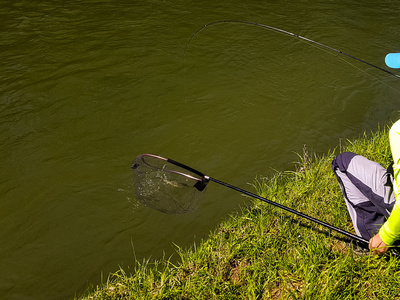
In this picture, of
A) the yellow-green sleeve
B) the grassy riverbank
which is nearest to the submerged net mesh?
the grassy riverbank

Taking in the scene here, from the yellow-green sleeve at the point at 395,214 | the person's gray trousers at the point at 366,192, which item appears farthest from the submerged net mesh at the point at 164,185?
the yellow-green sleeve at the point at 395,214

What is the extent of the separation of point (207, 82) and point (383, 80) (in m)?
2.51

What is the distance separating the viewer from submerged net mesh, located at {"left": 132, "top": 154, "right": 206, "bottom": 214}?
2840mm

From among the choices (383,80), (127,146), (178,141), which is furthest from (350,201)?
(383,80)

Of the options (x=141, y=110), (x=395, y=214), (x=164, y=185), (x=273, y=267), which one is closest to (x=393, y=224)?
(x=395, y=214)

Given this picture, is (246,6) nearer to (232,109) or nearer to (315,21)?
(315,21)

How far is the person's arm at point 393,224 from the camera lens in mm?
2162

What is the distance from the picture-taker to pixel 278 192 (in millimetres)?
3229

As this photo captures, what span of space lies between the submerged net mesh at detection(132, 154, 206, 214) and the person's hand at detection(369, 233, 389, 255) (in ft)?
3.63

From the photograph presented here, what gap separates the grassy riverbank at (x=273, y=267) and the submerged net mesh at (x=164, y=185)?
35 cm

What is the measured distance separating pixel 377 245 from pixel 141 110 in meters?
3.08

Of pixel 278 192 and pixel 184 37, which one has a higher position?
pixel 184 37

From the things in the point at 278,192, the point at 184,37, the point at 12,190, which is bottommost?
the point at 12,190

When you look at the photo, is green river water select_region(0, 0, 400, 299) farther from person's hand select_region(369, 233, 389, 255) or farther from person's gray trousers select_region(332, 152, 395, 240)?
person's hand select_region(369, 233, 389, 255)
